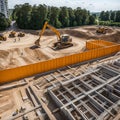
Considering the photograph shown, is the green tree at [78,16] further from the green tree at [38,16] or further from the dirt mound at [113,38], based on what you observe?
the dirt mound at [113,38]

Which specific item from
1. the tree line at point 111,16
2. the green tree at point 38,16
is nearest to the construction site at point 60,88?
the green tree at point 38,16

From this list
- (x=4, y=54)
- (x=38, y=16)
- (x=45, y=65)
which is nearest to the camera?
(x=45, y=65)

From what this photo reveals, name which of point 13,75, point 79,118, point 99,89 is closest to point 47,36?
point 13,75

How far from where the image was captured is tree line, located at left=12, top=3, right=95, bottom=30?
4619cm

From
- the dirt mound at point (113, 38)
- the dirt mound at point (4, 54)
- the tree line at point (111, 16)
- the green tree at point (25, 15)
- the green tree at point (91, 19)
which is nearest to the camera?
the dirt mound at point (4, 54)

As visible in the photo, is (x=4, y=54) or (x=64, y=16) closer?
(x=4, y=54)

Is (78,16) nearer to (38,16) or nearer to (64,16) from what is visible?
(64,16)

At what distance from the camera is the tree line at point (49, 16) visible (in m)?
46.2

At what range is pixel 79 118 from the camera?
10.1 m

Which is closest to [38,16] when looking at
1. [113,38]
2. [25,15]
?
[25,15]

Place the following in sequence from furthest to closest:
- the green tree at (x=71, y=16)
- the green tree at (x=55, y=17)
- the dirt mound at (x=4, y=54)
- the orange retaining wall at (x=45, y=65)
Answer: the green tree at (x=71, y=16), the green tree at (x=55, y=17), the dirt mound at (x=4, y=54), the orange retaining wall at (x=45, y=65)

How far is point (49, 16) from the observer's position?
4928cm

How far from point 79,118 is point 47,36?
29923mm

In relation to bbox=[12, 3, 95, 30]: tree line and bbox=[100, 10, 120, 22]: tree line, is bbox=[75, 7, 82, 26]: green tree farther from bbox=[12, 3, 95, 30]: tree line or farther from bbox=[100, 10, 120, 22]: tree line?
bbox=[100, 10, 120, 22]: tree line
